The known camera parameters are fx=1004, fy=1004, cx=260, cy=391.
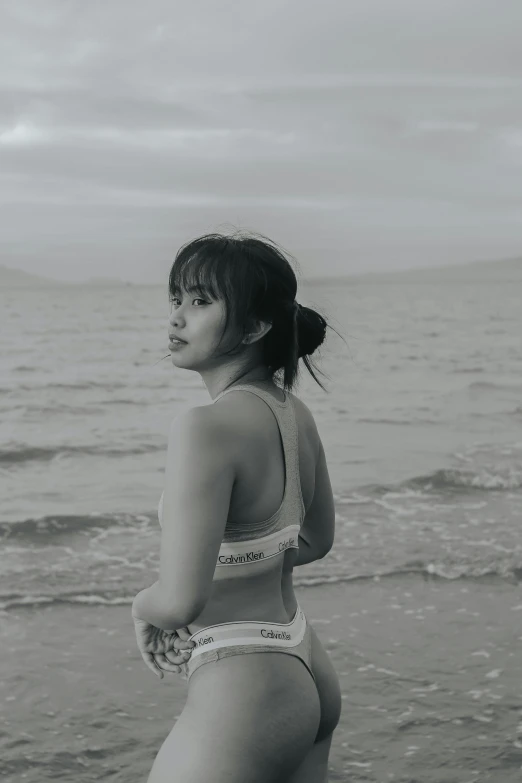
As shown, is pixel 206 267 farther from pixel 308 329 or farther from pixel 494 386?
pixel 494 386

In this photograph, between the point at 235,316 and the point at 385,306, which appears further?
the point at 385,306

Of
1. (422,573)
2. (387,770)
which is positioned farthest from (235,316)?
(422,573)

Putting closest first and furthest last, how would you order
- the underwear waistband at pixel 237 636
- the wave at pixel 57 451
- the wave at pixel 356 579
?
the underwear waistband at pixel 237 636
the wave at pixel 356 579
the wave at pixel 57 451

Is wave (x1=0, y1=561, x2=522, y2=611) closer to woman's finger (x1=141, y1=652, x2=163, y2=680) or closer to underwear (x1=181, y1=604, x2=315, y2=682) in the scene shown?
woman's finger (x1=141, y1=652, x2=163, y2=680)

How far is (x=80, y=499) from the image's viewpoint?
33.9 ft

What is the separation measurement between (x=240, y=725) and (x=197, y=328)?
0.83 metres

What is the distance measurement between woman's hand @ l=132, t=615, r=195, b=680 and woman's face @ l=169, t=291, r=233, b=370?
57cm

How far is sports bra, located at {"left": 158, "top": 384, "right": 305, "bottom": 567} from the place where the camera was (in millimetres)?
2074

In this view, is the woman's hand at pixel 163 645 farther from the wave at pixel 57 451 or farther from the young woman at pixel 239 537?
the wave at pixel 57 451

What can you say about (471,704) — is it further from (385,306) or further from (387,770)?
(385,306)

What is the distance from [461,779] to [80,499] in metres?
7.02

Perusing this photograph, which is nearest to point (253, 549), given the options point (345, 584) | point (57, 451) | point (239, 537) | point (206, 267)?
point (239, 537)

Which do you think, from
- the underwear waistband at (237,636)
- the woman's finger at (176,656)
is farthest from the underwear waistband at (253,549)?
the woman's finger at (176,656)

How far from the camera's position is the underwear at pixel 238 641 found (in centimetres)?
206
